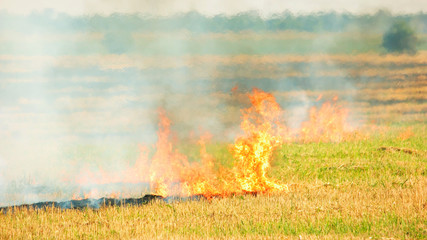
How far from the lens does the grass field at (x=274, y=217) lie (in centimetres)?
1477

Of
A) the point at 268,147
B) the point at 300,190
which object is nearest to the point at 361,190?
the point at 300,190

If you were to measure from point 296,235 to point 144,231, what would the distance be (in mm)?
3960

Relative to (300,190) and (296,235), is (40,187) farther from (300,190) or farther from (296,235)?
(296,235)

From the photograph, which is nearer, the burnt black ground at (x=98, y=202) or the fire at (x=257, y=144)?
the burnt black ground at (x=98, y=202)

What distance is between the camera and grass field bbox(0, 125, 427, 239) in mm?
14773

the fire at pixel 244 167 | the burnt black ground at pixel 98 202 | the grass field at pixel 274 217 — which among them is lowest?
the grass field at pixel 274 217

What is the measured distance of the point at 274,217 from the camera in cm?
1619

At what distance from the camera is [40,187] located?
22672 mm

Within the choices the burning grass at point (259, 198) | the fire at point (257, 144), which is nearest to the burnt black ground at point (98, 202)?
the burning grass at point (259, 198)

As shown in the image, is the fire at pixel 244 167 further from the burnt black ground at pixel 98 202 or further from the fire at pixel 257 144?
the burnt black ground at pixel 98 202

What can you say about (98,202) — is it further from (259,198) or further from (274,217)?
(274,217)

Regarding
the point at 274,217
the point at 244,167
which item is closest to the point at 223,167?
the point at 244,167

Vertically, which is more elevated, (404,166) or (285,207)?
(404,166)

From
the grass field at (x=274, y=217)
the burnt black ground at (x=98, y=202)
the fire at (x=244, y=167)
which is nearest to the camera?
the grass field at (x=274, y=217)
